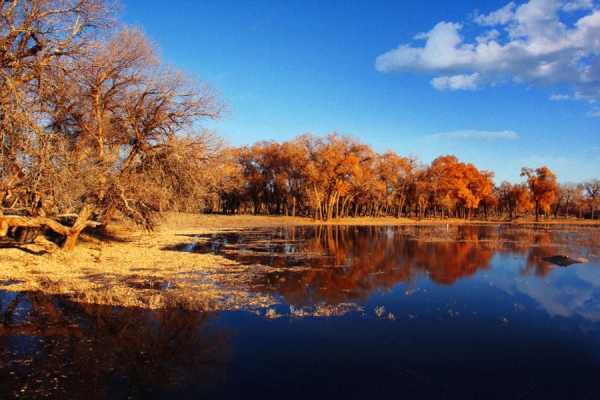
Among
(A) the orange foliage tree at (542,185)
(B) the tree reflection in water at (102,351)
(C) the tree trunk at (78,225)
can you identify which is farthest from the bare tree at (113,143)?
(A) the orange foliage tree at (542,185)

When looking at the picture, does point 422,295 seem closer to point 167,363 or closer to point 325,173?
point 167,363

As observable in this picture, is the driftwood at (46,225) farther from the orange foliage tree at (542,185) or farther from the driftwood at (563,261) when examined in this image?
the orange foliage tree at (542,185)

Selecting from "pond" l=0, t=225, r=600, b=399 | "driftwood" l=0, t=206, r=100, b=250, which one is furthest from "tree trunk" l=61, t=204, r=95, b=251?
"pond" l=0, t=225, r=600, b=399

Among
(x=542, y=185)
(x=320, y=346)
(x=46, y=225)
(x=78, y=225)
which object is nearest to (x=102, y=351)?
(x=320, y=346)

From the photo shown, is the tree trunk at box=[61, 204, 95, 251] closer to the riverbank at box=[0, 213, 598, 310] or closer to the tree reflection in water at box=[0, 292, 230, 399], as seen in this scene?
the riverbank at box=[0, 213, 598, 310]

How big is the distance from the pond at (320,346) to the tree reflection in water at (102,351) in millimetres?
34

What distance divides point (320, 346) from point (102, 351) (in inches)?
185

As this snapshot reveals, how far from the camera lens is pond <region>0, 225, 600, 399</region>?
290 inches

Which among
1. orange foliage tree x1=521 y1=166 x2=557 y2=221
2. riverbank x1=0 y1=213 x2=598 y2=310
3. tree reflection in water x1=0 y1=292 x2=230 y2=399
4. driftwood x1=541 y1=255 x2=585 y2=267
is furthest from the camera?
orange foliage tree x1=521 y1=166 x2=557 y2=221

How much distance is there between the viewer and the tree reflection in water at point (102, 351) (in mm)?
7047

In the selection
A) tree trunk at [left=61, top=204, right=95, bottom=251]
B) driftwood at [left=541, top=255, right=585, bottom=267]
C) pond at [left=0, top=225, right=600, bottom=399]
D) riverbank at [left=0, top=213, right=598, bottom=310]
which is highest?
tree trunk at [left=61, top=204, right=95, bottom=251]

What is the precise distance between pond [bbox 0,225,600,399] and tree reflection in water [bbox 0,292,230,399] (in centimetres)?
3

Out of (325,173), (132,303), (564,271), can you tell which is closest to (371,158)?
(325,173)

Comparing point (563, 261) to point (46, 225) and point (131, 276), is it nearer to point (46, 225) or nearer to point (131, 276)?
point (131, 276)
